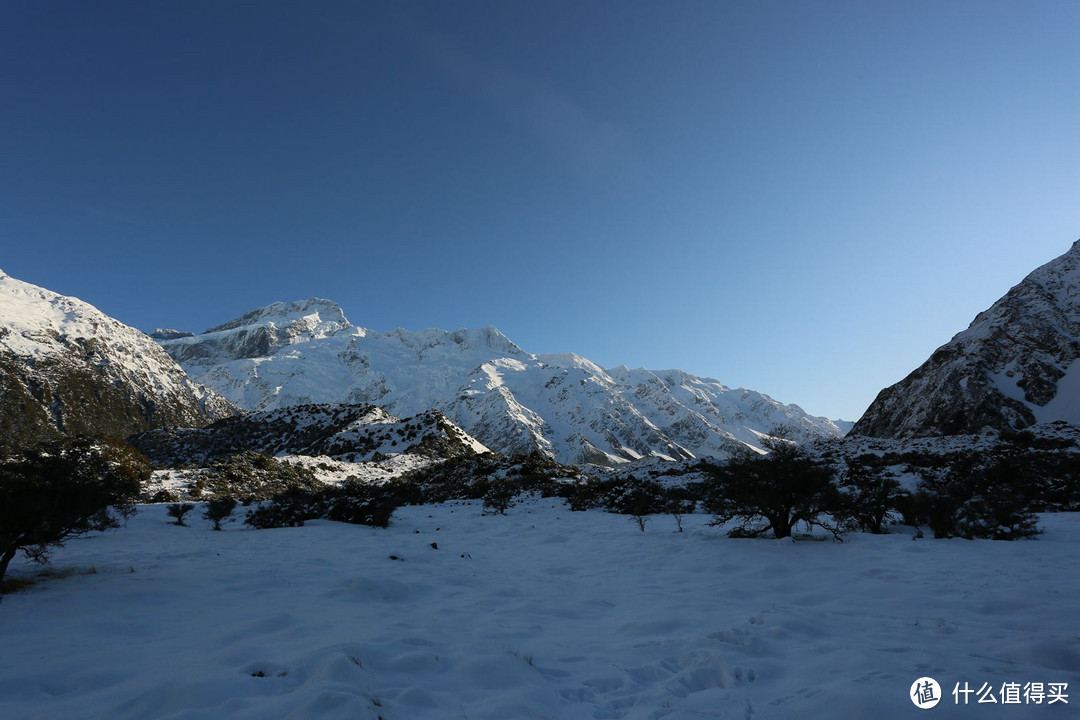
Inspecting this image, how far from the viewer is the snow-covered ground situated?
4.19 metres

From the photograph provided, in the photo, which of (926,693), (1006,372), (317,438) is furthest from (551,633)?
(1006,372)

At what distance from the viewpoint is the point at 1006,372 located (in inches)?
2202

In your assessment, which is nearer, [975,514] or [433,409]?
[975,514]

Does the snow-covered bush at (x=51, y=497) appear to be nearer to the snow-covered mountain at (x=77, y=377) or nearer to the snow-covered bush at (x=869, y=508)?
the snow-covered bush at (x=869, y=508)

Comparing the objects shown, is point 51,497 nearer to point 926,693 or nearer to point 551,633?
point 551,633

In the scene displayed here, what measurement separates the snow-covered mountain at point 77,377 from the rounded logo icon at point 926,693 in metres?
135

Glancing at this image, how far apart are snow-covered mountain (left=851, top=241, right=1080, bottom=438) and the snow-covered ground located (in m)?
55.6

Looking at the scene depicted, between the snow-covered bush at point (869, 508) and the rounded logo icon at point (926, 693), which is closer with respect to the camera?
the rounded logo icon at point (926, 693)

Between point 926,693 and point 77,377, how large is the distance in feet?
585

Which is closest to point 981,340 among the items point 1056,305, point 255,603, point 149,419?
point 1056,305

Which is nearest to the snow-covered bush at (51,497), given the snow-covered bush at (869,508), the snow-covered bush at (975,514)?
the snow-covered bush at (869,508)

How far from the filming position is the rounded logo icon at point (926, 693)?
3.87 m

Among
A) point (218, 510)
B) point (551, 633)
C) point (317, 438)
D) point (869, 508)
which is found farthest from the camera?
point (317, 438)

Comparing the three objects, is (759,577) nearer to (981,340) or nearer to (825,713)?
(825,713)
